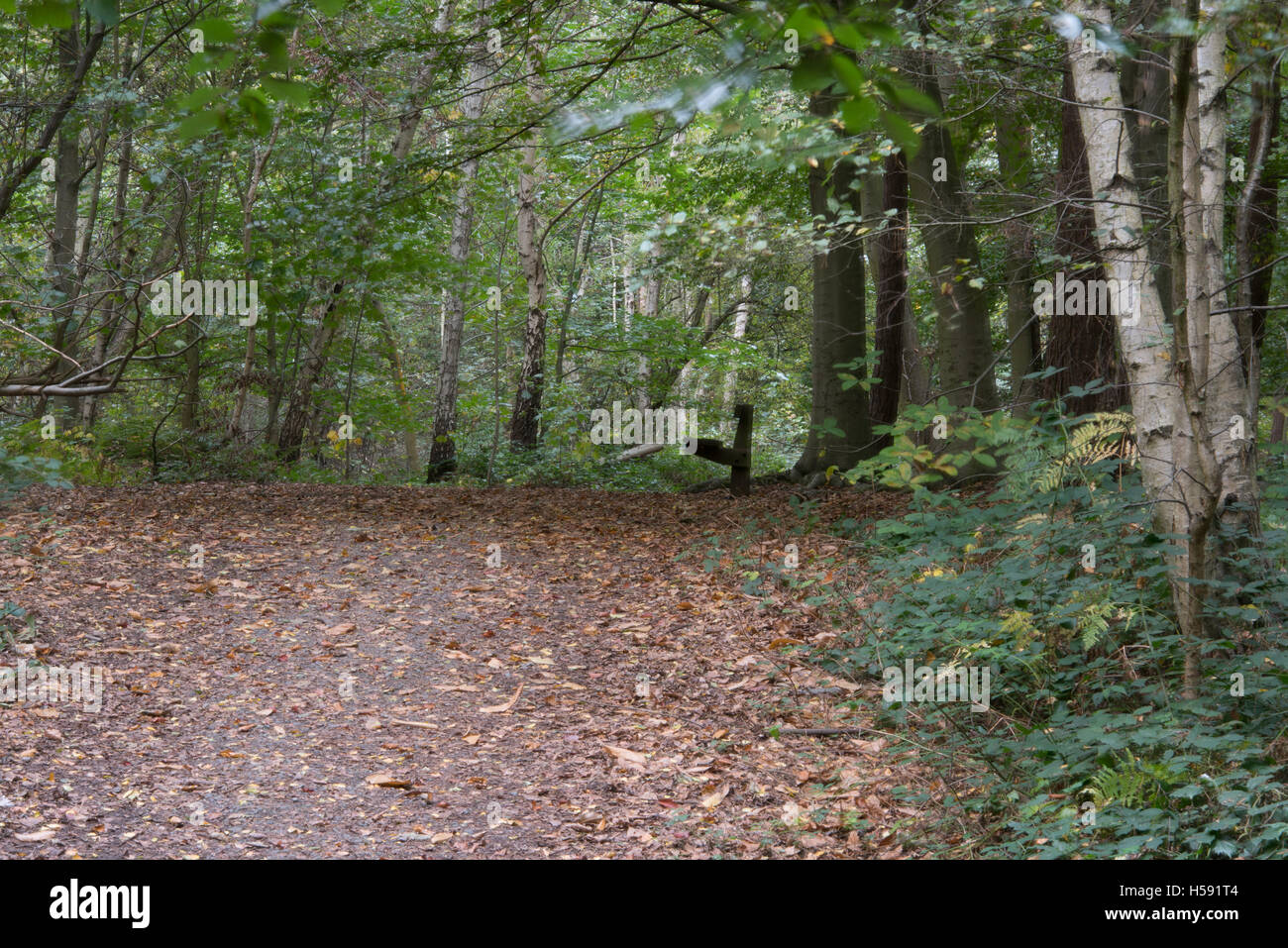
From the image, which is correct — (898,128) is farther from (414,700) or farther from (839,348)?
(839,348)

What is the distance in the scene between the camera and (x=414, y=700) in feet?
17.9

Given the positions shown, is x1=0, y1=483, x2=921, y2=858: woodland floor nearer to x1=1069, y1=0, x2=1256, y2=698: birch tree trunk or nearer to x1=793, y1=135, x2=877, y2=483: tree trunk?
x1=793, y1=135, x2=877, y2=483: tree trunk

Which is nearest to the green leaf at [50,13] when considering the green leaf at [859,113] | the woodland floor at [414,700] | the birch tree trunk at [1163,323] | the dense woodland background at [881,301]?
the dense woodland background at [881,301]

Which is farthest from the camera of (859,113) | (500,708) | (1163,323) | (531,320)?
(531,320)

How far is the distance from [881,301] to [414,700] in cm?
707

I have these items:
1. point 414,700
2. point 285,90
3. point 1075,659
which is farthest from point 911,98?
point 414,700

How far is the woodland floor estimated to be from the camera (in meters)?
3.93

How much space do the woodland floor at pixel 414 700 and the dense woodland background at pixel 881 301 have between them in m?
0.60

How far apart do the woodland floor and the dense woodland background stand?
0.60 meters

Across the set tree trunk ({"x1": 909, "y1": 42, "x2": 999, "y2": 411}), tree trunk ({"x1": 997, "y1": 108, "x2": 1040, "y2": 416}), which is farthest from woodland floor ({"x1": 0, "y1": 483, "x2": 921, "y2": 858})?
tree trunk ({"x1": 997, "y1": 108, "x2": 1040, "y2": 416})

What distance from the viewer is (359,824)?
13.1 ft

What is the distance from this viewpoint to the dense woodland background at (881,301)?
3672 millimetres

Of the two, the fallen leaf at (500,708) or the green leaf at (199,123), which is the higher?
the green leaf at (199,123)

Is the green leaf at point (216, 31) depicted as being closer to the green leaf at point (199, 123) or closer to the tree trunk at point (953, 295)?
the green leaf at point (199, 123)
